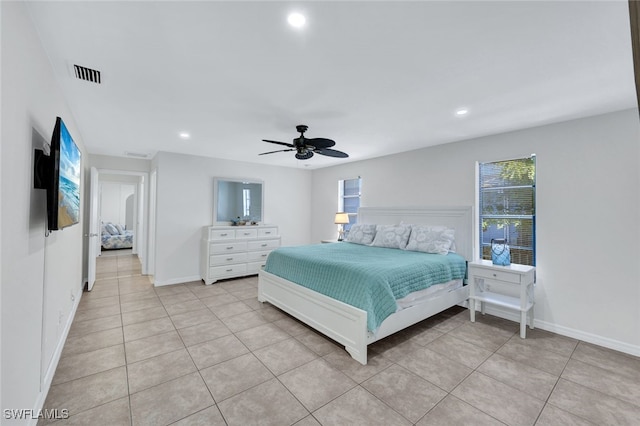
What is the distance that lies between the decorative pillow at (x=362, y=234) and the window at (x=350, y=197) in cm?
93

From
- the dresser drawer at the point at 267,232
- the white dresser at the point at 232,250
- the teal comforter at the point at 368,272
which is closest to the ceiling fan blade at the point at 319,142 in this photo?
the teal comforter at the point at 368,272

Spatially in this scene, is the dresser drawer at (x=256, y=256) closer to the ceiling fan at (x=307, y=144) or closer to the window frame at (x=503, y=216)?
the ceiling fan at (x=307, y=144)

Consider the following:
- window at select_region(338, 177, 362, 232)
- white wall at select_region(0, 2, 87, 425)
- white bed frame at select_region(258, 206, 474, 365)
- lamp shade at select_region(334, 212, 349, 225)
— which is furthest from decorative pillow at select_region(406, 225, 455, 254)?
white wall at select_region(0, 2, 87, 425)

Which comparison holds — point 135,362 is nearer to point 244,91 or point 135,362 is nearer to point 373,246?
point 244,91

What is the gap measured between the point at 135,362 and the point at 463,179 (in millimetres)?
4483

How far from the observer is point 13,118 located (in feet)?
4.45

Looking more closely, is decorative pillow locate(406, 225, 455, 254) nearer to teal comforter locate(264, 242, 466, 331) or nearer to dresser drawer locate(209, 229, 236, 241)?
teal comforter locate(264, 242, 466, 331)

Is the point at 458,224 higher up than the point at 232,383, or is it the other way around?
the point at 458,224

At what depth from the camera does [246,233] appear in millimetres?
5492

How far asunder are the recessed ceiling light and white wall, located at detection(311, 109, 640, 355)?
3.27 metres

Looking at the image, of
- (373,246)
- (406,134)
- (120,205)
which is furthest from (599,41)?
(120,205)

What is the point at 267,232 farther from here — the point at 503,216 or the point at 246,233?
the point at 503,216

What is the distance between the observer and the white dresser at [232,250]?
498 cm

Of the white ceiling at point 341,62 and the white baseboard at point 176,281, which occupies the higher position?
the white ceiling at point 341,62
